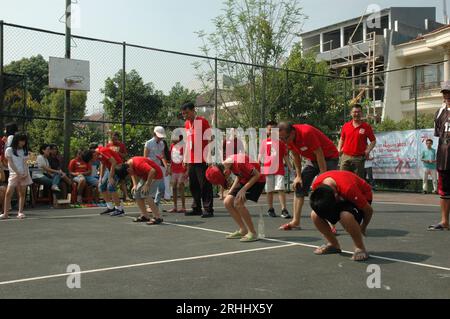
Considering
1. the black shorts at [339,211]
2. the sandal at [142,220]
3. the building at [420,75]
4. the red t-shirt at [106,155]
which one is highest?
the building at [420,75]

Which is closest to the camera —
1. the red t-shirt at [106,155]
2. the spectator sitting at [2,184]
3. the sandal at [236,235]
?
the sandal at [236,235]

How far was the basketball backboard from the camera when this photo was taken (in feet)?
Answer: 40.9

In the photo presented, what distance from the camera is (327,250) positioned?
5.65 metres

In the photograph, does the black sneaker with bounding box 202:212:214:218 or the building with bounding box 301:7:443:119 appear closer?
the black sneaker with bounding box 202:212:214:218

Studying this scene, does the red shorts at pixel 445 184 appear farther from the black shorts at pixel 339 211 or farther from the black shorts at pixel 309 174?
the black shorts at pixel 339 211

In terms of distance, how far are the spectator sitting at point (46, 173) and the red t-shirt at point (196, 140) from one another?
14.0 ft

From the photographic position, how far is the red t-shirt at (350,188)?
5.08 m

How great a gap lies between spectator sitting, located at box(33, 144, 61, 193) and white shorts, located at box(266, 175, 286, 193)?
565 centimetres

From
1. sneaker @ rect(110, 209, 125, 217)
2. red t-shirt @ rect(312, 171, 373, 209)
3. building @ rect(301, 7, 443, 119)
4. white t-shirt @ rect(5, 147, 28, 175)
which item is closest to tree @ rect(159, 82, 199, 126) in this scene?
sneaker @ rect(110, 209, 125, 217)

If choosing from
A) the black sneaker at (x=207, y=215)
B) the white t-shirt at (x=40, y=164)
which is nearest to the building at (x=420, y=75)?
the black sneaker at (x=207, y=215)

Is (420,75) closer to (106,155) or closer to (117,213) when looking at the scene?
(117,213)

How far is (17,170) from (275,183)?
523 cm

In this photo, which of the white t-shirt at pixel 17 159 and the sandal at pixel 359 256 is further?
the white t-shirt at pixel 17 159

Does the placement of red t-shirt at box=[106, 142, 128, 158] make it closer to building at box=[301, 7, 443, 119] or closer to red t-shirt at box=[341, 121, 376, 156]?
red t-shirt at box=[341, 121, 376, 156]
